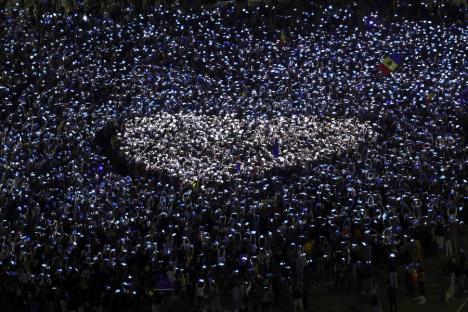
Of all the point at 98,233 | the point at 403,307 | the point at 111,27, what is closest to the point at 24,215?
the point at 98,233

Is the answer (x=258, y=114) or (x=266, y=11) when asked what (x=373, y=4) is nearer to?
(x=266, y=11)

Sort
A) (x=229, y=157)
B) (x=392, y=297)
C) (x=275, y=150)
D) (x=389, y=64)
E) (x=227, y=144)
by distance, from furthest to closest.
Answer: (x=389, y=64) → (x=227, y=144) → (x=275, y=150) → (x=229, y=157) → (x=392, y=297)

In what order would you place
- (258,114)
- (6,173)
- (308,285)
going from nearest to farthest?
(308,285) < (6,173) < (258,114)

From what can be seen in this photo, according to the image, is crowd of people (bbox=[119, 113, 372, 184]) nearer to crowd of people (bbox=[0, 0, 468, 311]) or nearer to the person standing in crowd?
crowd of people (bbox=[0, 0, 468, 311])

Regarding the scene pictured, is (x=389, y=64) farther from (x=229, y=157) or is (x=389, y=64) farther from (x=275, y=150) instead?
(x=229, y=157)

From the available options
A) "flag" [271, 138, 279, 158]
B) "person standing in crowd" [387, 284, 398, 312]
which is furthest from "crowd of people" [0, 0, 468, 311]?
"person standing in crowd" [387, 284, 398, 312]

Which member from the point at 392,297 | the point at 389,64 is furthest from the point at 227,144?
the point at 392,297
